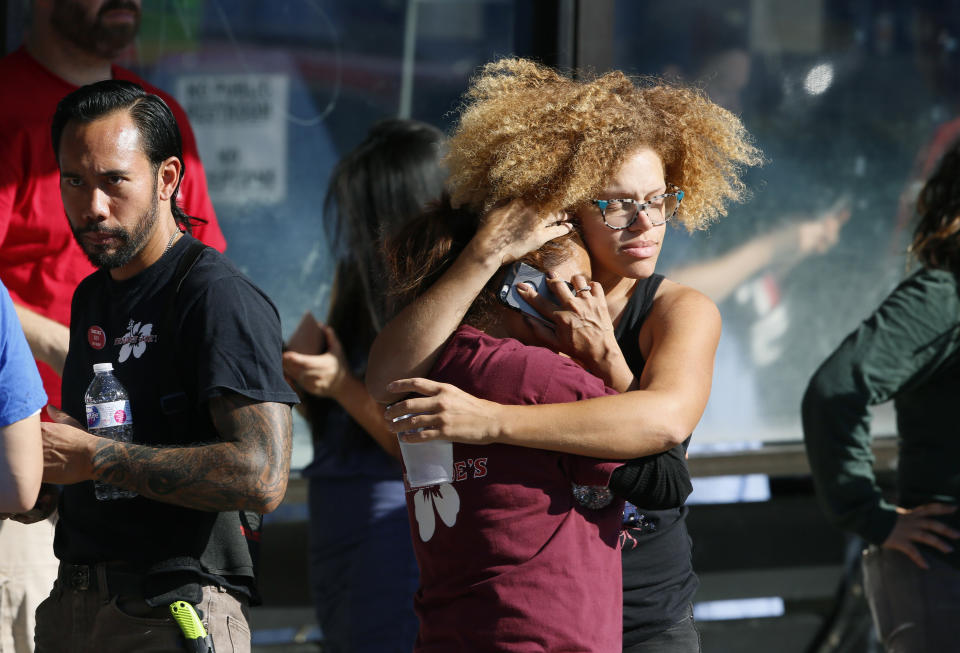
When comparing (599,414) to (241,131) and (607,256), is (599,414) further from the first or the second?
(241,131)

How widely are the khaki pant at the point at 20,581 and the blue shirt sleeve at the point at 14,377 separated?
3.12 feet

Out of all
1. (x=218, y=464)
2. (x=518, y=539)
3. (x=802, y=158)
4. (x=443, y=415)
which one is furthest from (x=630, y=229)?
(x=802, y=158)

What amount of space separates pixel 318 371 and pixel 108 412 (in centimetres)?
92

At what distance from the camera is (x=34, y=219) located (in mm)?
3025

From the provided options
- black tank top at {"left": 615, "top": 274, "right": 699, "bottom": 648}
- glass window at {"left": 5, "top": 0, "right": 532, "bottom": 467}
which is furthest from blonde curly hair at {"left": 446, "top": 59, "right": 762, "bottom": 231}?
glass window at {"left": 5, "top": 0, "right": 532, "bottom": 467}

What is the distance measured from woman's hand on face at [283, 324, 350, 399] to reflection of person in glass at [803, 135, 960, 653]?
125 cm

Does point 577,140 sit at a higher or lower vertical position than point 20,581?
higher

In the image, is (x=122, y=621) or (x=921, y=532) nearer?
(x=122, y=621)

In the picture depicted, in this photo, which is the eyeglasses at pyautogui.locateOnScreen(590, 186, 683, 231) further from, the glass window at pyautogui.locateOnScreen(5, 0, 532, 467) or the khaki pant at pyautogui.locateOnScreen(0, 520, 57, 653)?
the glass window at pyautogui.locateOnScreen(5, 0, 532, 467)

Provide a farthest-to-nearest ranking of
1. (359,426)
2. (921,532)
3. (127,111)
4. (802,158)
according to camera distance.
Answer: (802,158) < (359,426) < (921,532) < (127,111)

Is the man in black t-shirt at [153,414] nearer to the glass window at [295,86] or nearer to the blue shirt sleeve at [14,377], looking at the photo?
the blue shirt sleeve at [14,377]

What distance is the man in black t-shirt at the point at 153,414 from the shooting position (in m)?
2.08

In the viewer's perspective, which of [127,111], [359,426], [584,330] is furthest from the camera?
[359,426]

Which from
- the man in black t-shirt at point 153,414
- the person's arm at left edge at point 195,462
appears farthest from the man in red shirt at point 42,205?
the person's arm at left edge at point 195,462
